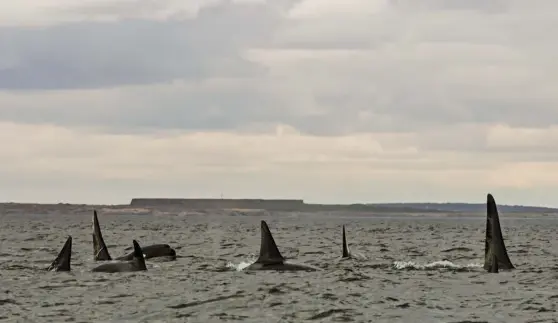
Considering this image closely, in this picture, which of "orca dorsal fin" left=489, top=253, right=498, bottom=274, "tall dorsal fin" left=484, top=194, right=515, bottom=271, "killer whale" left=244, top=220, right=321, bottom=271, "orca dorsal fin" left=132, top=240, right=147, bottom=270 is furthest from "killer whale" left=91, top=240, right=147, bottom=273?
"orca dorsal fin" left=489, top=253, right=498, bottom=274

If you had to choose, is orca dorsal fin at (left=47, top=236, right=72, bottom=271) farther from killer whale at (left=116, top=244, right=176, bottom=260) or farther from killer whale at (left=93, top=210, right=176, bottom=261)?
killer whale at (left=116, top=244, right=176, bottom=260)

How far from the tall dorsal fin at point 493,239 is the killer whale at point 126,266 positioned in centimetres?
1348

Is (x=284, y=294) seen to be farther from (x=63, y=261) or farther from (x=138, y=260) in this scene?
(x=63, y=261)

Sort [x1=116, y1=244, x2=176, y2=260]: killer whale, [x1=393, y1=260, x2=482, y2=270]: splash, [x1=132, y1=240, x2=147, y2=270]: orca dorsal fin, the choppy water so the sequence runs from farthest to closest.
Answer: [x1=116, y1=244, x2=176, y2=260]: killer whale → [x1=393, y1=260, x2=482, y2=270]: splash → [x1=132, y1=240, x2=147, y2=270]: orca dorsal fin → the choppy water

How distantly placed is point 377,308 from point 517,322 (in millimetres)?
4290

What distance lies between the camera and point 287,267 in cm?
4266

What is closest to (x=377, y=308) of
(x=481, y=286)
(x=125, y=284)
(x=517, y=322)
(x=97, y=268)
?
(x=517, y=322)

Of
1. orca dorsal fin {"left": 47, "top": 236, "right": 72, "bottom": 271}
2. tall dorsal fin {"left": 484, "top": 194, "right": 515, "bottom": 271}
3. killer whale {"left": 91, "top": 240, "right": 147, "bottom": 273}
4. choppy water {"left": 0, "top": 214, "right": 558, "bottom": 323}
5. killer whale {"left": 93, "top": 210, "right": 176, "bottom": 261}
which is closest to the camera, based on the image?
choppy water {"left": 0, "top": 214, "right": 558, "bottom": 323}

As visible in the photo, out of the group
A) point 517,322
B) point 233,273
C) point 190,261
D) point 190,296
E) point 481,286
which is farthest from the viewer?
point 190,261

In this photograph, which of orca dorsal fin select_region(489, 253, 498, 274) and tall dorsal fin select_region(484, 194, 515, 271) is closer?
tall dorsal fin select_region(484, 194, 515, 271)

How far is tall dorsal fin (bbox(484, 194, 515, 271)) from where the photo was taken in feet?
130

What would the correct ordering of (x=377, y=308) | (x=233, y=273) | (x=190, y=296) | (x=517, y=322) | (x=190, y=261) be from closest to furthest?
(x=517, y=322)
(x=377, y=308)
(x=190, y=296)
(x=233, y=273)
(x=190, y=261)

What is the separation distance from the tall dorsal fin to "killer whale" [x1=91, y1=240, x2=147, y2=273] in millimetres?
13480

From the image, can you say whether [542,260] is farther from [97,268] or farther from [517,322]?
[517,322]
